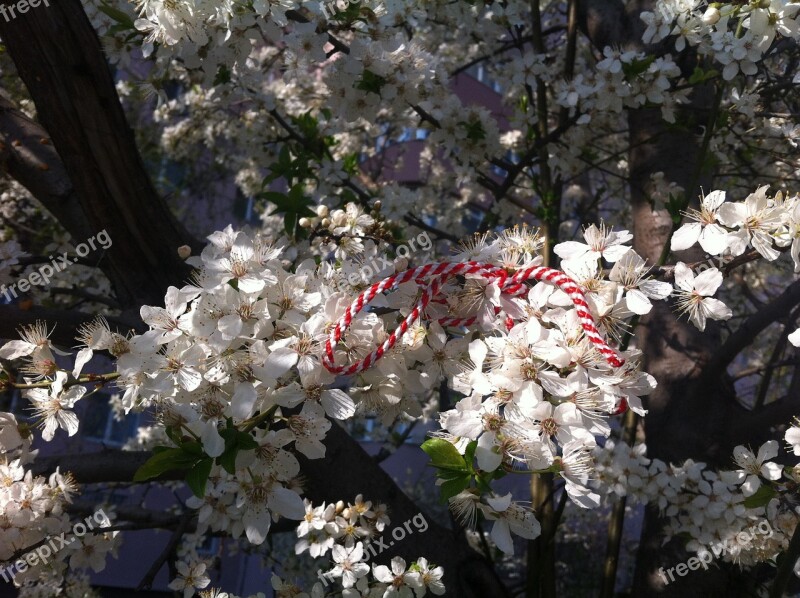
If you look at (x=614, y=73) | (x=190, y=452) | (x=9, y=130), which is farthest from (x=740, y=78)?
(x=9, y=130)

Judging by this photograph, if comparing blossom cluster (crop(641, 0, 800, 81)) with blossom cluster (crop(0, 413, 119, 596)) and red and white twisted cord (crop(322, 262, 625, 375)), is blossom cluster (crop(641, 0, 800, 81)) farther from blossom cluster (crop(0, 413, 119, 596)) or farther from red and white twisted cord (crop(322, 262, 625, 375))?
blossom cluster (crop(0, 413, 119, 596))

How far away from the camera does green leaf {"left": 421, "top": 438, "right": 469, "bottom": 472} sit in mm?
1170

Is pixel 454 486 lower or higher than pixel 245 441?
lower

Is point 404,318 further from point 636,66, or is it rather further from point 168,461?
point 636,66

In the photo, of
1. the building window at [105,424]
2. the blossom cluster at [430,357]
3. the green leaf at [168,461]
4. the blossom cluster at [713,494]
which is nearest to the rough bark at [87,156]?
the blossom cluster at [430,357]

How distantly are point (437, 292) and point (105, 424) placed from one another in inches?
274

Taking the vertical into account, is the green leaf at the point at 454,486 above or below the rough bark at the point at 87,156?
below

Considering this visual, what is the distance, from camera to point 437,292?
4.35 feet

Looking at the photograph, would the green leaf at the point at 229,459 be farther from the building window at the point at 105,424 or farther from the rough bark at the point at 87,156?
the building window at the point at 105,424

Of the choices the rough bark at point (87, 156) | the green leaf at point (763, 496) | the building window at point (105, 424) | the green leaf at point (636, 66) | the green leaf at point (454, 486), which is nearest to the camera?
the green leaf at point (454, 486)

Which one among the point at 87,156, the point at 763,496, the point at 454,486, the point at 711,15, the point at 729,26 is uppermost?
the point at 87,156

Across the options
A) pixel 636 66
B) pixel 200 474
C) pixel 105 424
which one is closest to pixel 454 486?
pixel 200 474

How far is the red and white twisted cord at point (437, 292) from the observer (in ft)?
3.80

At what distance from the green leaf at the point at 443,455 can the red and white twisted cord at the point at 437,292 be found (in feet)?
0.61
